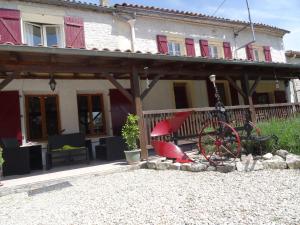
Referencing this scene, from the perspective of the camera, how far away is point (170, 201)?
14.9 ft

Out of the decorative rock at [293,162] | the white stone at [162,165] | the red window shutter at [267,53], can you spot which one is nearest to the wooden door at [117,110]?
the white stone at [162,165]

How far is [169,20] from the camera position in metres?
13.2

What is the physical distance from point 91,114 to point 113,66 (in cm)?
305

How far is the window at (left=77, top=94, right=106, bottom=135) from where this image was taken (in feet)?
34.4

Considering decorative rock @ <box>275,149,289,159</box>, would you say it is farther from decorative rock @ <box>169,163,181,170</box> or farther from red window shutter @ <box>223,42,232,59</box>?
red window shutter @ <box>223,42,232,59</box>

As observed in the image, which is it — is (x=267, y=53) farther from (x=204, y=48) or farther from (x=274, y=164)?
(x=274, y=164)

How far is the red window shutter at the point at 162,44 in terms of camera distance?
12738 mm

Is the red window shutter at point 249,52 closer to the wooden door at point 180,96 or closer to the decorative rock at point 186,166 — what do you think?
the wooden door at point 180,96

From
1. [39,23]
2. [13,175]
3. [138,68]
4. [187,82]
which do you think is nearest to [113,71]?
[138,68]

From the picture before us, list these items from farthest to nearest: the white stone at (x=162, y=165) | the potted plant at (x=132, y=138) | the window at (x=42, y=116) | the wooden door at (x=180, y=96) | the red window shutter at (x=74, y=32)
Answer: the wooden door at (x=180, y=96)
the red window shutter at (x=74, y=32)
the window at (x=42, y=116)
the potted plant at (x=132, y=138)
the white stone at (x=162, y=165)

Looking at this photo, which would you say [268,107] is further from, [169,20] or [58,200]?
[58,200]

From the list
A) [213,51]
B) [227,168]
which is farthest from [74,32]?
[227,168]

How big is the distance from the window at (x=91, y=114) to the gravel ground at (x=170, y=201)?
13.7 feet

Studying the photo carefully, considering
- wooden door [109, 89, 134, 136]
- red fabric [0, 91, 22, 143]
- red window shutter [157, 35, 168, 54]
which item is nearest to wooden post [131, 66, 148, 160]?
wooden door [109, 89, 134, 136]
